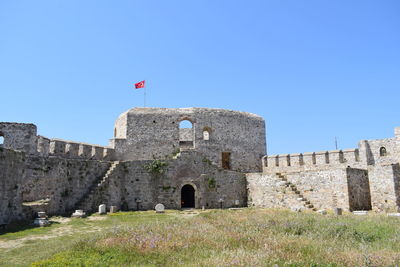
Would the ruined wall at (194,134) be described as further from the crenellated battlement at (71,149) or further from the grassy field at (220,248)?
the grassy field at (220,248)

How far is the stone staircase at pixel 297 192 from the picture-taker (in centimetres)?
1964

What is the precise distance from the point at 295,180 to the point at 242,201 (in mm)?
4640

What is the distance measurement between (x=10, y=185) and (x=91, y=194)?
6.46m

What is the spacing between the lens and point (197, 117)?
28.7 meters

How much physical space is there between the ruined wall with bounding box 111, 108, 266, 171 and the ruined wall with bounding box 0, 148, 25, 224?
499 inches

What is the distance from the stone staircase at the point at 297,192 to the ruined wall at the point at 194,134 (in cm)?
730

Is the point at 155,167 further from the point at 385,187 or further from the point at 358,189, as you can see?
the point at 385,187

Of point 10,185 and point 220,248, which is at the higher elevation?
point 10,185

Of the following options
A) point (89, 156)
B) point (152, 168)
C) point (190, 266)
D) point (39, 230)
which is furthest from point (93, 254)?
point (89, 156)

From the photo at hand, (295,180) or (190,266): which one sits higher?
(295,180)

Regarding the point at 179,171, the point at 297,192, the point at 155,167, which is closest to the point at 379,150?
the point at 297,192

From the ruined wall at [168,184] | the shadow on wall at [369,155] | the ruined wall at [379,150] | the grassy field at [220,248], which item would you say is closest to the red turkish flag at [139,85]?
the ruined wall at [168,184]

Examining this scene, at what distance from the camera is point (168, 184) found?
71.8ft

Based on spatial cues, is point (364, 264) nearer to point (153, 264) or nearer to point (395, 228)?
point (153, 264)
